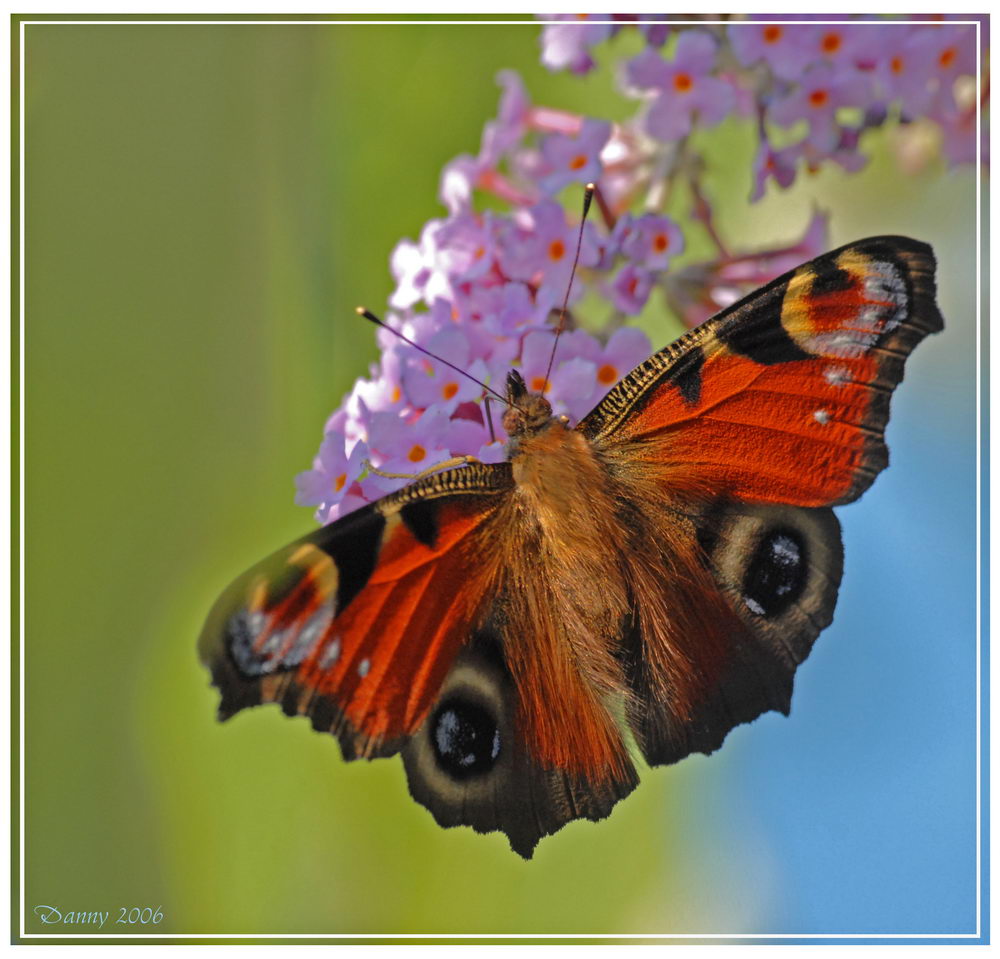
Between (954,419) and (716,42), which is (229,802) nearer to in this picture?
(954,419)

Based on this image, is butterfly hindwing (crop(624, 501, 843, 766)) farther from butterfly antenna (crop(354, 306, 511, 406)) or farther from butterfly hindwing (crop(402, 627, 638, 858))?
butterfly antenna (crop(354, 306, 511, 406))

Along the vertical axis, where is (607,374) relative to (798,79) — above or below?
below

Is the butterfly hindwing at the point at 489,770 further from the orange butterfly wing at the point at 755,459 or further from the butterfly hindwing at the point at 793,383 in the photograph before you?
the butterfly hindwing at the point at 793,383

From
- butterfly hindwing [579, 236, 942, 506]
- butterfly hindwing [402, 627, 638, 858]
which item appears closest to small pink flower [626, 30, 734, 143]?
butterfly hindwing [579, 236, 942, 506]

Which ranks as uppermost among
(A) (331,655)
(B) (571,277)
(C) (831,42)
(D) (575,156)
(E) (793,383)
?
(C) (831,42)

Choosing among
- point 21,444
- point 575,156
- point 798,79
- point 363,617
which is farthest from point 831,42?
point 21,444

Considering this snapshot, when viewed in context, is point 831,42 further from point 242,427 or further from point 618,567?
point 242,427

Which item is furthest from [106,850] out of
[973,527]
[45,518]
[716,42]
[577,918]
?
[716,42]
